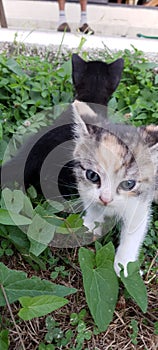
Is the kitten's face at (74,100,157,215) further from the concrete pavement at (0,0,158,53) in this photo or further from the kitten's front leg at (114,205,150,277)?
the concrete pavement at (0,0,158,53)

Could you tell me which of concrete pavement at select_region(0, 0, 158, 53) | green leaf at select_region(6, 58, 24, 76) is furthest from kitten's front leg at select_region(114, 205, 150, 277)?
concrete pavement at select_region(0, 0, 158, 53)

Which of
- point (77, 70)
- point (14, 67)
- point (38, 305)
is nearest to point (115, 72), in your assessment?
point (77, 70)

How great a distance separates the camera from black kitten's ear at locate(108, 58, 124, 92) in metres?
2.09

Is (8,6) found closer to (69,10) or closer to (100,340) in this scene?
(69,10)

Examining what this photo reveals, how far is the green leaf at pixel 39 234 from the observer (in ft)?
4.49

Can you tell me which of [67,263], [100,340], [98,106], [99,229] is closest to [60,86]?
[98,106]

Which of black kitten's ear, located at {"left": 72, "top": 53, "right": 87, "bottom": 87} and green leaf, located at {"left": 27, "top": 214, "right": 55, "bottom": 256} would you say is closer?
green leaf, located at {"left": 27, "top": 214, "right": 55, "bottom": 256}

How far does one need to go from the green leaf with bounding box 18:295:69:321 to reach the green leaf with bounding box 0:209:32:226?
232 mm

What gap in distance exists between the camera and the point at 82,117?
1.52 meters

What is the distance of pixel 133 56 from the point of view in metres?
2.46

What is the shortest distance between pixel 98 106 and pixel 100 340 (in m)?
0.92

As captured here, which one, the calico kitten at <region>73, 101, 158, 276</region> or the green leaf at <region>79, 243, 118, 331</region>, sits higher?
the calico kitten at <region>73, 101, 158, 276</region>

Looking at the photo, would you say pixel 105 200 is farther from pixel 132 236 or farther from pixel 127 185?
pixel 132 236

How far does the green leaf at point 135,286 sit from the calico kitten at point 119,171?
0.79ft
